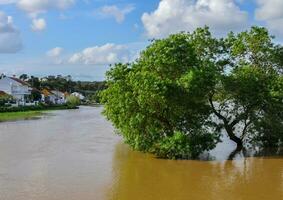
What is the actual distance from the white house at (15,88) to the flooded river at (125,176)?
8947cm

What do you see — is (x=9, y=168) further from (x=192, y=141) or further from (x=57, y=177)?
(x=192, y=141)

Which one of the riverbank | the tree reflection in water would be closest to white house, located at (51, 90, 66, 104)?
the riverbank

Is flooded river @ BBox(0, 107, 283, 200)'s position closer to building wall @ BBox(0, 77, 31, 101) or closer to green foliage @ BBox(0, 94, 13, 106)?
green foliage @ BBox(0, 94, 13, 106)

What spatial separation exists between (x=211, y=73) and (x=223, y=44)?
4.83 metres

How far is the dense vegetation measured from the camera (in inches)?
1130

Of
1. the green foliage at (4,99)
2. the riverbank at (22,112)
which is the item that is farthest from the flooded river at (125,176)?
the green foliage at (4,99)

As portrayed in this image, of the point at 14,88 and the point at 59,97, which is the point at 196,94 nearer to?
the point at 14,88

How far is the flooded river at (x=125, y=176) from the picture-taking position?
826 inches

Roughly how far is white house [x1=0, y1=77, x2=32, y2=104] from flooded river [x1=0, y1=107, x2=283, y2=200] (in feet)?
294

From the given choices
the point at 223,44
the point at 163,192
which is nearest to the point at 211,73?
the point at 223,44

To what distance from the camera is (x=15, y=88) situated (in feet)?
404

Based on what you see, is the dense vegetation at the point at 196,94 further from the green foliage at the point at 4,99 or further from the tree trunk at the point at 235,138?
the green foliage at the point at 4,99

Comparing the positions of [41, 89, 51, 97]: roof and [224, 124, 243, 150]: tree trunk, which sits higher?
[41, 89, 51, 97]: roof

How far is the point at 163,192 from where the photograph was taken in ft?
70.2
